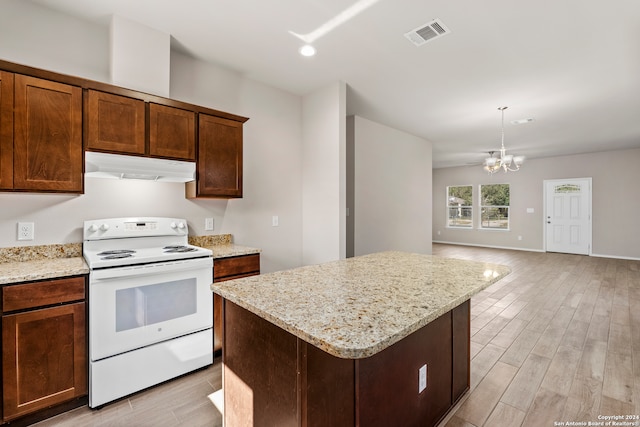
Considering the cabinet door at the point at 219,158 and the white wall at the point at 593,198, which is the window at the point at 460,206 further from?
the cabinet door at the point at 219,158

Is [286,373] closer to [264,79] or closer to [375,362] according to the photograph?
[375,362]

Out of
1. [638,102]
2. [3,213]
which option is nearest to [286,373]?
[3,213]

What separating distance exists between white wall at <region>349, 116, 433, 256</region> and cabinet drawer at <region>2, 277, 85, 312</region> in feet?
11.0

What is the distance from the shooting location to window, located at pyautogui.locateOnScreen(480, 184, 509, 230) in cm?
882

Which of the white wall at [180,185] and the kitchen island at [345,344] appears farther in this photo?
the white wall at [180,185]

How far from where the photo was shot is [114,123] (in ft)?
7.07

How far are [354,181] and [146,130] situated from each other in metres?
2.90

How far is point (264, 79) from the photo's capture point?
3.30 metres

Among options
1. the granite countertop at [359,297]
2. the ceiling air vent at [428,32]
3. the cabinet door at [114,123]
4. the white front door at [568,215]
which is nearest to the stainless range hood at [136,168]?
the cabinet door at [114,123]

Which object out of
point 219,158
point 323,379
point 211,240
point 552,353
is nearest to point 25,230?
point 211,240

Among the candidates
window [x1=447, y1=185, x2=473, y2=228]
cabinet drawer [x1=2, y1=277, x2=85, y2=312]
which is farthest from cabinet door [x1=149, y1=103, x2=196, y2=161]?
window [x1=447, y1=185, x2=473, y2=228]

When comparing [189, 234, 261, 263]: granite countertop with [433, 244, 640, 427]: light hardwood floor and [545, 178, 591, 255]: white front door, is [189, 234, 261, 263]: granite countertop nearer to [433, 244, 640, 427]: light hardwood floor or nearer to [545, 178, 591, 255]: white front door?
[433, 244, 640, 427]: light hardwood floor

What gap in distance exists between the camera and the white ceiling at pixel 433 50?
2164 millimetres

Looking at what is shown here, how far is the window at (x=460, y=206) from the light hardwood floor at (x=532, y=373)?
5.30 m
